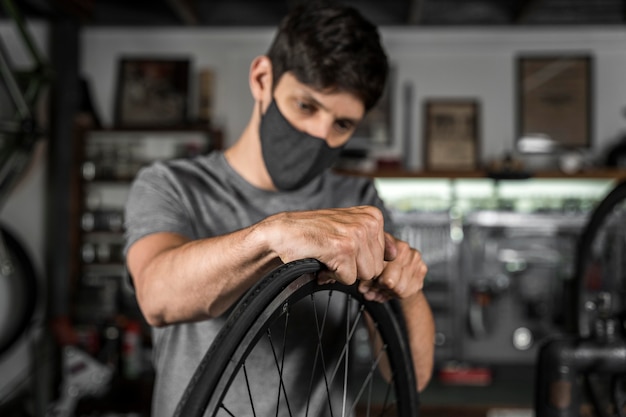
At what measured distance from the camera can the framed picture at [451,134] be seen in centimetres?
503

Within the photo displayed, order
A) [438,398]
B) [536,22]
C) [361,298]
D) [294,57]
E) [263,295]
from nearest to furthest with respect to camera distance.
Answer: [263,295] < [361,298] < [294,57] < [438,398] < [536,22]

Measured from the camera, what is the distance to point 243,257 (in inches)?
32.7

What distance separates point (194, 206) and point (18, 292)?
381 centimetres

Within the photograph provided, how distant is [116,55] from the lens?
5254 mm

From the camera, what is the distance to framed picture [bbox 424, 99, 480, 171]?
5.03 metres

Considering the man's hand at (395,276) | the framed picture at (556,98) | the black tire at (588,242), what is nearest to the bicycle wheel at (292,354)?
the man's hand at (395,276)

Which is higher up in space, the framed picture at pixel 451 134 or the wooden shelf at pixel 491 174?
the framed picture at pixel 451 134

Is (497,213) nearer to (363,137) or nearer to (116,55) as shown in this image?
(363,137)

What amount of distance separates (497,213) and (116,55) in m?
3.20

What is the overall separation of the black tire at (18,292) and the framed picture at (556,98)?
372 cm

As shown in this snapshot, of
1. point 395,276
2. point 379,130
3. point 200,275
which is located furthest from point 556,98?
point 200,275

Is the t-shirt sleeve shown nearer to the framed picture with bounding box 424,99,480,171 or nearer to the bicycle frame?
the bicycle frame

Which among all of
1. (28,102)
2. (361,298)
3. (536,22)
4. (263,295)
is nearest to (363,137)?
(536,22)

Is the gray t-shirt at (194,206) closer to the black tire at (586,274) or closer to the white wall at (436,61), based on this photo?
the black tire at (586,274)
